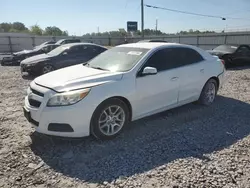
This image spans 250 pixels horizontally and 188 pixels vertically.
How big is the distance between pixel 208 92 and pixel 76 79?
10.8 feet

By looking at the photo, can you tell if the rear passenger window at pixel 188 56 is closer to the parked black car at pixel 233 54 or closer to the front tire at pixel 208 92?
the front tire at pixel 208 92

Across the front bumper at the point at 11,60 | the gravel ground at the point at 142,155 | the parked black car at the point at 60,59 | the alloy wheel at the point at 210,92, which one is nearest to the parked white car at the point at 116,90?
the alloy wheel at the point at 210,92

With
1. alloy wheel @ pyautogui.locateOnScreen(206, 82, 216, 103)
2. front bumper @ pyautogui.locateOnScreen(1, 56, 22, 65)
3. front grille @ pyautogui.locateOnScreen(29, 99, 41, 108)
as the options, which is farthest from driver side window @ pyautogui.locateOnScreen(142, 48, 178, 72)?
front bumper @ pyautogui.locateOnScreen(1, 56, 22, 65)

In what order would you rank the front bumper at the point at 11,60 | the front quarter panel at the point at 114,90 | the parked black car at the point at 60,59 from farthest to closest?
the front bumper at the point at 11,60, the parked black car at the point at 60,59, the front quarter panel at the point at 114,90

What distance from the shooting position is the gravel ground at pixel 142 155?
9.35ft

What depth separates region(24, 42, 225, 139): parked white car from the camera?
3.41 metres

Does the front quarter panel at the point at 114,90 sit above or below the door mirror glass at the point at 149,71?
below

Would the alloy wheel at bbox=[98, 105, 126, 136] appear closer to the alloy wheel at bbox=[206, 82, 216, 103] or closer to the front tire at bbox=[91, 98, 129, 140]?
the front tire at bbox=[91, 98, 129, 140]

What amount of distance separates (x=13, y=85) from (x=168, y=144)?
630 centimetres

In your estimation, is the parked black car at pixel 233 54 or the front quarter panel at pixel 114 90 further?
the parked black car at pixel 233 54

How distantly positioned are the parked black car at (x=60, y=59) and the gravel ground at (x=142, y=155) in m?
4.55

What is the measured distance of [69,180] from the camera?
9.37 feet

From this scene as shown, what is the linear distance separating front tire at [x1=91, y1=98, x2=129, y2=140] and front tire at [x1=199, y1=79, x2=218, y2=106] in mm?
2344

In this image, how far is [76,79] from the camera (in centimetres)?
375
